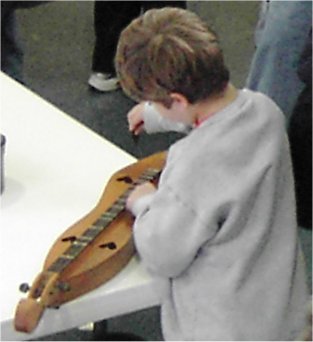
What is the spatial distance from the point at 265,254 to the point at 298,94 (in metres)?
1.09

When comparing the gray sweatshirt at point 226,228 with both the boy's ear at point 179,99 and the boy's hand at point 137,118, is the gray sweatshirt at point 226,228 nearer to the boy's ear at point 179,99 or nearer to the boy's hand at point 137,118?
the boy's ear at point 179,99

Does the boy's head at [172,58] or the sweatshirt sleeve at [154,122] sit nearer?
the boy's head at [172,58]

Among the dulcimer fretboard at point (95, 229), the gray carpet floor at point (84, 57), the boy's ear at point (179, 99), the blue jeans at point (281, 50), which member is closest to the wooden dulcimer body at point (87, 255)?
the dulcimer fretboard at point (95, 229)

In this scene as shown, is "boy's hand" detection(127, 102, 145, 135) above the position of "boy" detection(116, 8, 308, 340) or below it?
below

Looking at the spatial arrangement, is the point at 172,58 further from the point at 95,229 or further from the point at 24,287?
the point at 24,287

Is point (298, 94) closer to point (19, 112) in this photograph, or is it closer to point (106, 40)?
point (19, 112)

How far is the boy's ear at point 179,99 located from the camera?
150 cm

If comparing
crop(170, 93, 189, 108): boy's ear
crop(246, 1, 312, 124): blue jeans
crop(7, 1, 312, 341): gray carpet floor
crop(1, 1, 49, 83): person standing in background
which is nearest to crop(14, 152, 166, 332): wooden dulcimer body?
crop(170, 93, 189, 108): boy's ear

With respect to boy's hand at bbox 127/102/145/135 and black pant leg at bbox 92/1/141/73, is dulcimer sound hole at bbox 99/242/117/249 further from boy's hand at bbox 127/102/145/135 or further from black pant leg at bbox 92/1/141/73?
black pant leg at bbox 92/1/141/73

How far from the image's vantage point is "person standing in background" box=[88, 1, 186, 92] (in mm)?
3496

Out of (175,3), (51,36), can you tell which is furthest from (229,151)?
(51,36)

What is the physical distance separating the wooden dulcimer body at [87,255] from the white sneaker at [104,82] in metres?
1.91

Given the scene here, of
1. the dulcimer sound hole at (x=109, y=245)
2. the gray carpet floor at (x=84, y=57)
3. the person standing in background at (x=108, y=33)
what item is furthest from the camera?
the person standing in background at (x=108, y=33)

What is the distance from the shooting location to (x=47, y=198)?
1623 millimetres
